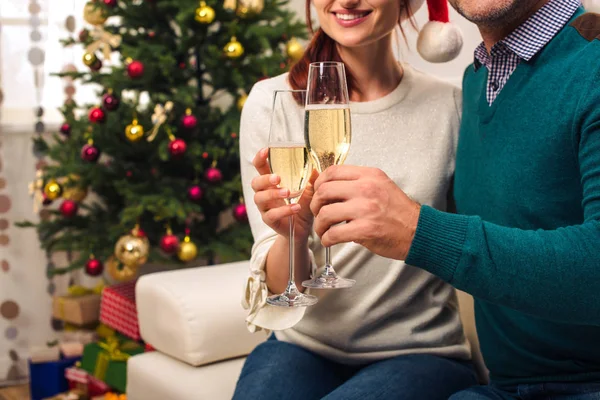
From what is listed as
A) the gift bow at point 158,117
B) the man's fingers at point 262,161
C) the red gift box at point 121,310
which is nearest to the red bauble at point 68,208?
the red gift box at point 121,310

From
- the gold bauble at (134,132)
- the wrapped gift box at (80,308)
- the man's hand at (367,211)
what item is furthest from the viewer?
the wrapped gift box at (80,308)

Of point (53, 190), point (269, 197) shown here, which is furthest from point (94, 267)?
point (269, 197)

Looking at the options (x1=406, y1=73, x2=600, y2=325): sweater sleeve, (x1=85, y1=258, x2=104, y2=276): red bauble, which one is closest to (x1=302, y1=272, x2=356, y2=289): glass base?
(x1=406, y1=73, x2=600, y2=325): sweater sleeve

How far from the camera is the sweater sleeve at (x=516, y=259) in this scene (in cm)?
96

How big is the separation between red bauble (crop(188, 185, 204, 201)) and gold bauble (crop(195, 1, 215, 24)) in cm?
62

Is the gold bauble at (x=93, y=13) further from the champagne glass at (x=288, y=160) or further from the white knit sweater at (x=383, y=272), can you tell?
the champagne glass at (x=288, y=160)

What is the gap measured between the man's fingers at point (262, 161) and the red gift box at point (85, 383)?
5.79ft

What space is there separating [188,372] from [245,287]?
537 mm

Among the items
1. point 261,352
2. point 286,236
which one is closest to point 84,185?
point 261,352

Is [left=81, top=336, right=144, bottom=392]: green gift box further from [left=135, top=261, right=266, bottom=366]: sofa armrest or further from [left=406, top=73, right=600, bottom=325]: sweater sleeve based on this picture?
[left=406, top=73, right=600, bottom=325]: sweater sleeve

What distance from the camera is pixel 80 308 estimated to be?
304cm

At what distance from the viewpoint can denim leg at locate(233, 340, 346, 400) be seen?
137cm

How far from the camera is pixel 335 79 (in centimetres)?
103

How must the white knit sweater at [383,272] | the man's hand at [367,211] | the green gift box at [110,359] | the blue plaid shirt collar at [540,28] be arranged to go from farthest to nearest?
the green gift box at [110,359] → the white knit sweater at [383,272] → the blue plaid shirt collar at [540,28] → the man's hand at [367,211]
